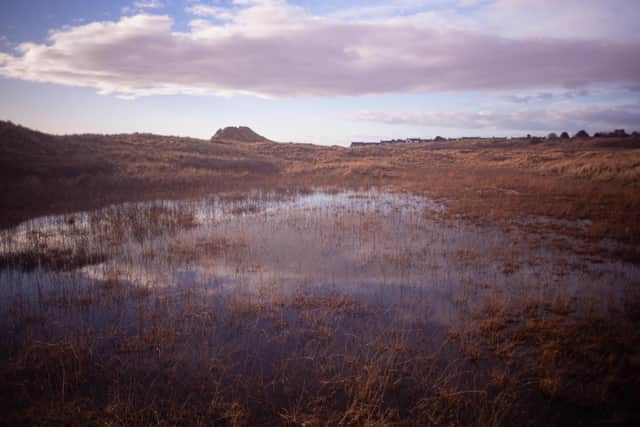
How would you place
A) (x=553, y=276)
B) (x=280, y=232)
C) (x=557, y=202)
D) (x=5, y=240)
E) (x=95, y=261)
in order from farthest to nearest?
(x=557, y=202) < (x=280, y=232) < (x=5, y=240) < (x=95, y=261) < (x=553, y=276)

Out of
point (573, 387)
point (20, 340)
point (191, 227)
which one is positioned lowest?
point (573, 387)

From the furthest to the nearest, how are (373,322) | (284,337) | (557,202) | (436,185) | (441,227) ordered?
(436,185) → (557,202) → (441,227) → (373,322) → (284,337)

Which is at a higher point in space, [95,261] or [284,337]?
[95,261]

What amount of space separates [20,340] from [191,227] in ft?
25.7

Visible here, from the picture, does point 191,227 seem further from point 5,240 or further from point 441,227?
point 441,227

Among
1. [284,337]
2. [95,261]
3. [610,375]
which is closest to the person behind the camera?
[610,375]

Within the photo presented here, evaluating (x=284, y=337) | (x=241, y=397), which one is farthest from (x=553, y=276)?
(x=241, y=397)

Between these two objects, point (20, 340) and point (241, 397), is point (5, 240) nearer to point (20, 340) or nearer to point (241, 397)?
point (20, 340)

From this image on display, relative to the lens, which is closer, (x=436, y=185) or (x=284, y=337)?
(x=284, y=337)

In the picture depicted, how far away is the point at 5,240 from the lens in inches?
405

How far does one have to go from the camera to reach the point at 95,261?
917 centimetres

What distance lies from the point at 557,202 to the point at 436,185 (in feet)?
30.5

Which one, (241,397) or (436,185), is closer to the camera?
(241,397)

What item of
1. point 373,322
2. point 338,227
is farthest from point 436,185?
point 373,322
